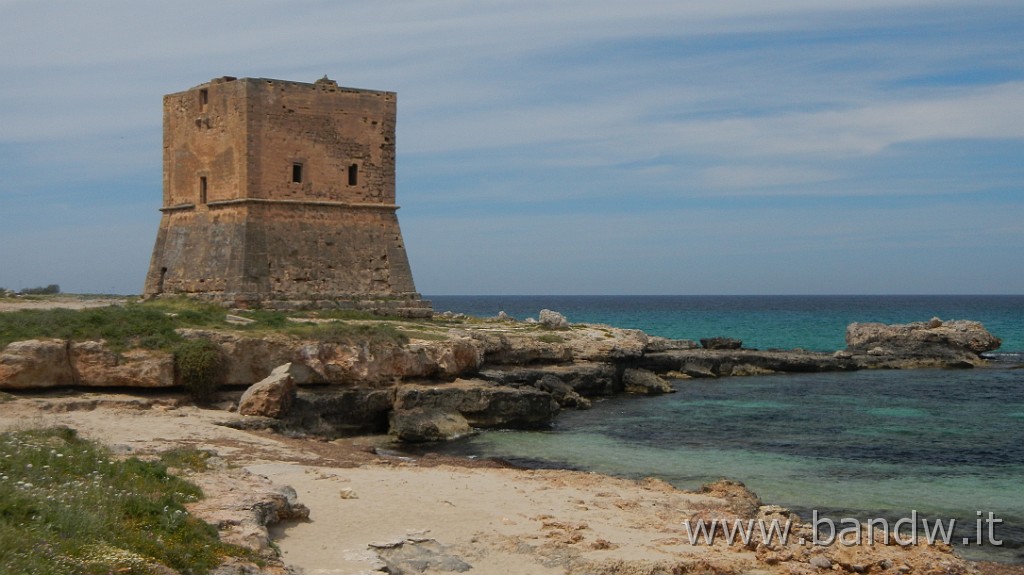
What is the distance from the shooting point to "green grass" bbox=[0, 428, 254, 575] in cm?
678

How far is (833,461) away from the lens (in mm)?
19469

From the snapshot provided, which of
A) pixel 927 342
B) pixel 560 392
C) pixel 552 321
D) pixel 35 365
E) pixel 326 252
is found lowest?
pixel 560 392

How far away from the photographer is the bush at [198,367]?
20062 mm

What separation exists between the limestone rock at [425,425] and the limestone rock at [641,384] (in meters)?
10.8

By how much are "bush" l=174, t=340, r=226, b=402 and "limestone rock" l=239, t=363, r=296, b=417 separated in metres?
0.85

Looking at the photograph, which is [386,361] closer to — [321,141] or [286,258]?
[286,258]

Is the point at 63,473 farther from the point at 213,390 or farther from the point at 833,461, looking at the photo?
the point at 833,461

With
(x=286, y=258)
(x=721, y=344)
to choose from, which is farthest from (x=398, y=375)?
(x=721, y=344)

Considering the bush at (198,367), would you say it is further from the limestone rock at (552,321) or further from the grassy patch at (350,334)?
the limestone rock at (552,321)

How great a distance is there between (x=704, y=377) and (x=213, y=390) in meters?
22.6

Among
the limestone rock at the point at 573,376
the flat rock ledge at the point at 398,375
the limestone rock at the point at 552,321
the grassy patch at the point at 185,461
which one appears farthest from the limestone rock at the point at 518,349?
the grassy patch at the point at 185,461

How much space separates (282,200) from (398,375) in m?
7.36

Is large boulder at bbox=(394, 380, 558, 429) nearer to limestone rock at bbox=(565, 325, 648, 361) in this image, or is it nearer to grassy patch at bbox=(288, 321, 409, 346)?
grassy patch at bbox=(288, 321, 409, 346)

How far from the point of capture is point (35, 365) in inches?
742
